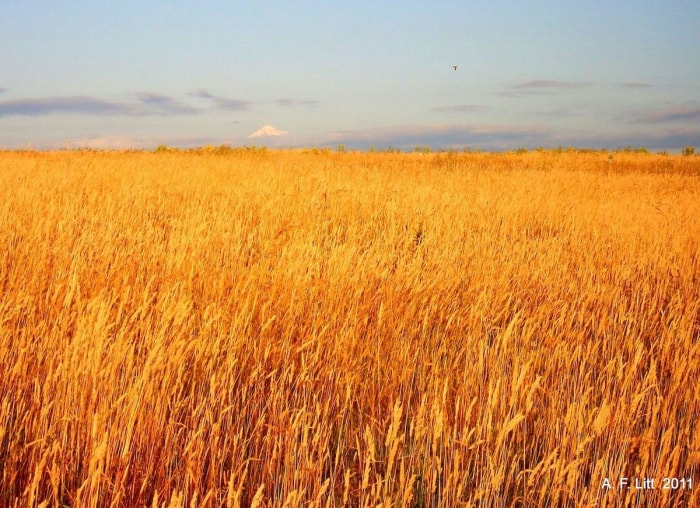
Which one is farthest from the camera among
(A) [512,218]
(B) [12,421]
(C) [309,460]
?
(A) [512,218]

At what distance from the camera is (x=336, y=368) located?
8.64 feet

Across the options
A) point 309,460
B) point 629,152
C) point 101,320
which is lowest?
point 309,460

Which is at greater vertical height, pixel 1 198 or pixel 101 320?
pixel 1 198

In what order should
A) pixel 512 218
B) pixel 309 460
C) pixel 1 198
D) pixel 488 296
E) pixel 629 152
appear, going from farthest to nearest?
pixel 629 152, pixel 512 218, pixel 1 198, pixel 488 296, pixel 309 460

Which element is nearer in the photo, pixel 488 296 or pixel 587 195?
pixel 488 296

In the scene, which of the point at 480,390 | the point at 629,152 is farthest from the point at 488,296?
the point at 629,152

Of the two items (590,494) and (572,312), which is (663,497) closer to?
(590,494)

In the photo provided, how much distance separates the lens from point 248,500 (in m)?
1.91

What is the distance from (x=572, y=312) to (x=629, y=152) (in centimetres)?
2942

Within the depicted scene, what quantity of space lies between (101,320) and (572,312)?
2887 millimetres

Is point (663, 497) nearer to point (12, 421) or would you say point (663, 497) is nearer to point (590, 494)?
point (590, 494)

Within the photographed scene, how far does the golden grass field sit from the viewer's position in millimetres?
1889

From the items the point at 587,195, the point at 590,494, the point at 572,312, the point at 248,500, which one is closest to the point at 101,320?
the point at 248,500

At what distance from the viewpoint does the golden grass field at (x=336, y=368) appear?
189 cm
